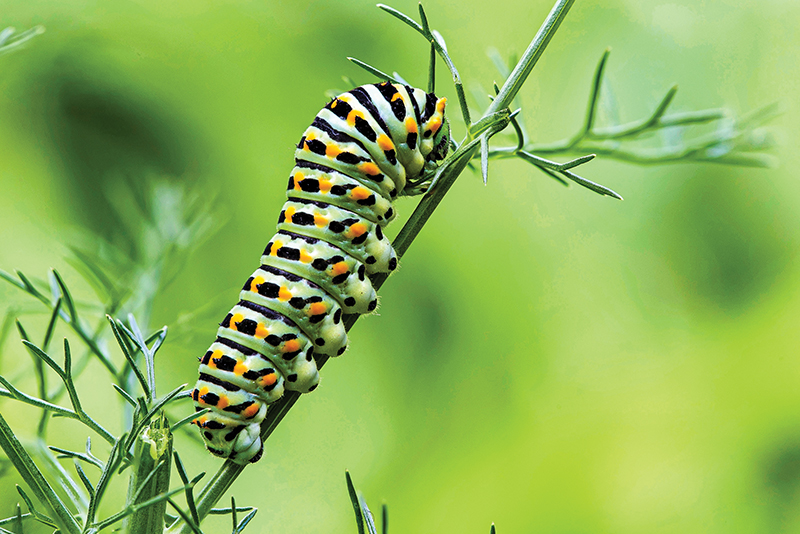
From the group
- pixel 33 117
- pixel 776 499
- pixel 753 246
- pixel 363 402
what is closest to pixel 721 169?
pixel 753 246

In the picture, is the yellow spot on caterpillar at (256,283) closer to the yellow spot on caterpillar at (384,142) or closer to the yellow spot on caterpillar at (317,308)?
the yellow spot on caterpillar at (317,308)

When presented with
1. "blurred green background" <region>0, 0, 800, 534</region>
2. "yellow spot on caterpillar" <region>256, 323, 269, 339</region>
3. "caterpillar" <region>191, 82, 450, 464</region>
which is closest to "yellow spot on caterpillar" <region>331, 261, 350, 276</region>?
"caterpillar" <region>191, 82, 450, 464</region>

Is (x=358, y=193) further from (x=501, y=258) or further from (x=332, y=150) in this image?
(x=501, y=258)

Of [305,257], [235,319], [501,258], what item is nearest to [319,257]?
[305,257]

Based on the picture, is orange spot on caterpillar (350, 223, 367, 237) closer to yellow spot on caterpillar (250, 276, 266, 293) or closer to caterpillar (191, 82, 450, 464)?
caterpillar (191, 82, 450, 464)

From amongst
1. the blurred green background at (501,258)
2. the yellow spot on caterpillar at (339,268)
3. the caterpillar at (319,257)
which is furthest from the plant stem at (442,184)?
the blurred green background at (501,258)

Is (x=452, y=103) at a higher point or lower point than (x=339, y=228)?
→ higher

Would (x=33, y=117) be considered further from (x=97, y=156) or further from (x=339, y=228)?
(x=339, y=228)

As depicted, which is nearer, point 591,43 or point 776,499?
point 776,499
